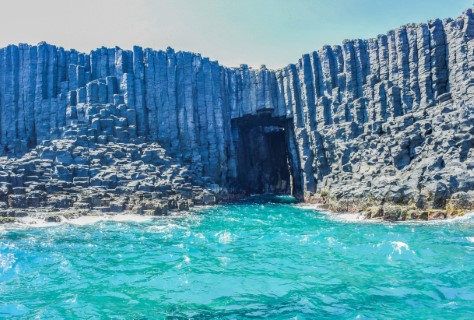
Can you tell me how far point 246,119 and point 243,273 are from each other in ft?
182

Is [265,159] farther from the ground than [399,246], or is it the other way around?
[265,159]

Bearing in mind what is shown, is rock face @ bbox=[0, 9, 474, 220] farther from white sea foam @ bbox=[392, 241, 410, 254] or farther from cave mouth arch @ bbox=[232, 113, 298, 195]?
white sea foam @ bbox=[392, 241, 410, 254]

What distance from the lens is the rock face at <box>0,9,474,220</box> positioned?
43.0 meters

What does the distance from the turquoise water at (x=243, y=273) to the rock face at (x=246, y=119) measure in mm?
11644

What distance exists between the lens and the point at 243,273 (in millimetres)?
20422

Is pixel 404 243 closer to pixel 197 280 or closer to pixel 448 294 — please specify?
pixel 448 294

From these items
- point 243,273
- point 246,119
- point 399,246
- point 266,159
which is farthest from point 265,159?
point 243,273

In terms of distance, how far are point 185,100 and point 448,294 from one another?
55311 mm

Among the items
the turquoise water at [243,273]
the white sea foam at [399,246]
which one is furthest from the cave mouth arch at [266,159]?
the white sea foam at [399,246]

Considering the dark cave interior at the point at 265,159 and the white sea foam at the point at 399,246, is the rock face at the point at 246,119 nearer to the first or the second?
the dark cave interior at the point at 265,159

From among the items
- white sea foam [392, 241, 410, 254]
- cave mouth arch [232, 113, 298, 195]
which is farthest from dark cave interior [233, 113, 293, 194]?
white sea foam [392, 241, 410, 254]

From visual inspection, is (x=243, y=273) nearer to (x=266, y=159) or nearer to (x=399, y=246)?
(x=399, y=246)

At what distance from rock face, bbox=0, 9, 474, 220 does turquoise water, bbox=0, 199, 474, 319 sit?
11644 mm

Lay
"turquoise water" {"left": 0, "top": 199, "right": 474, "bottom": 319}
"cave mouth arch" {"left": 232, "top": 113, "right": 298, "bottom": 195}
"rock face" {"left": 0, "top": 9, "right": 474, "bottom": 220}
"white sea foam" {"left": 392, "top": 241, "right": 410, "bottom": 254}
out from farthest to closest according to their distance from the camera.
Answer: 1. "cave mouth arch" {"left": 232, "top": 113, "right": 298, "bottom": 195}
2. "rock face" {"left": 0, "top": 9, "right": 474, "bottom": 220}
3. "white sea foam" {"left": 392, "top": 241, "right": 410, "bottom": 254}
4. "turquoise water" {"left": 0, "top": 199, "right": 474, "bottom": 319}
